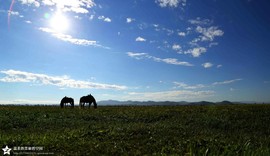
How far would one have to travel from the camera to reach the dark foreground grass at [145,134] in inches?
717

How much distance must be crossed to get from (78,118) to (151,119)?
890 centimetres

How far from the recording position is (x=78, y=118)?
123 feet

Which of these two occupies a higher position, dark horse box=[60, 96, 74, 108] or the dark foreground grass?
dark horse box=[60, 96, 74, 108]

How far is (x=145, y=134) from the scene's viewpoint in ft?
78.7

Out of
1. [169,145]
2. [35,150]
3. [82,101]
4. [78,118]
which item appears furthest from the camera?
[82,101]

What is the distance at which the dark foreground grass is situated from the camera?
1820cm

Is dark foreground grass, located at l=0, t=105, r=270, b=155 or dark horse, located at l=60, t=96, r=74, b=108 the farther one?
dark horse, located at l=60, t=96, r=74, b=108

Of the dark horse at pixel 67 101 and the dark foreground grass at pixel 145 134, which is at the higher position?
the dark horse at pixel 67 101

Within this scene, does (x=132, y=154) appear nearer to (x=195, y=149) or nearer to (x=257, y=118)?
(x=195, y=149)

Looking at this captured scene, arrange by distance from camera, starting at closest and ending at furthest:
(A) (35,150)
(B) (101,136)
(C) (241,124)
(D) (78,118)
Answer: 1. (A) (35,150)
2. (B) (101,136)
3. (C) (241,124)
4. (D) (78,118)

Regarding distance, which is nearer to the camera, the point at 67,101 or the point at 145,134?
the point at 145,134

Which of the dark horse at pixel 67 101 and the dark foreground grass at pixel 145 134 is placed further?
the dark horse at pixel 67 101

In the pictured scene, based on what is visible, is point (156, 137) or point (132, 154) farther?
point (156, 137)

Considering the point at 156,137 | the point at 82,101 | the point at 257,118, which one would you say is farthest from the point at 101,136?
the point at 82,101
